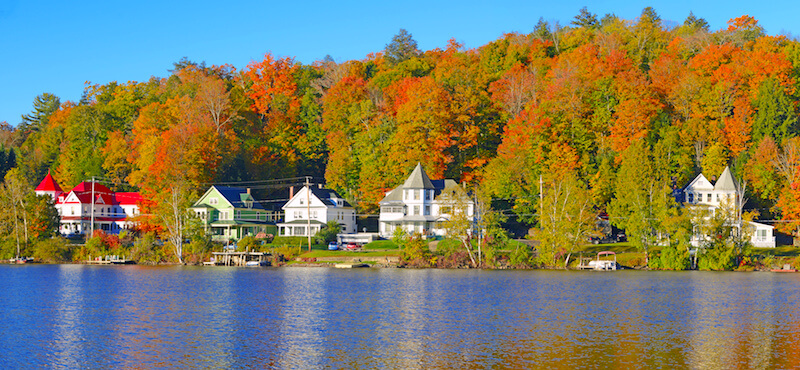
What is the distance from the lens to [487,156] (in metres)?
111

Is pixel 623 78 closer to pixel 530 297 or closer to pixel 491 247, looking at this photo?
pixel 491 247

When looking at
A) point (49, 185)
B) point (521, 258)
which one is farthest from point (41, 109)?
point (521, 258)

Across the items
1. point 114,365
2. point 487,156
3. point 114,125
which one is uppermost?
point 114,125

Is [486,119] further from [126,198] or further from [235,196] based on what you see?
[126,198]

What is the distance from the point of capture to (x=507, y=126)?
110 m

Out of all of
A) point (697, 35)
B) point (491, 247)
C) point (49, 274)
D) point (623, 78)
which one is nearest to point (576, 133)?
point (623, 78)

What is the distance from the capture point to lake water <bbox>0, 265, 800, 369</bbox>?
3266 centimetres

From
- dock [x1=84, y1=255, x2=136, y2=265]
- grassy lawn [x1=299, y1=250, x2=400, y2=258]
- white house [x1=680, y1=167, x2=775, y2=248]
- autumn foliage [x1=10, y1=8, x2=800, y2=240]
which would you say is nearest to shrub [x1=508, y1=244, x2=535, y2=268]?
grassy lawn [x1=299, y1=250, x2=400, y2=258]

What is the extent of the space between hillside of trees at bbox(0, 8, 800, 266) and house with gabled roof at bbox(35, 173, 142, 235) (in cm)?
481

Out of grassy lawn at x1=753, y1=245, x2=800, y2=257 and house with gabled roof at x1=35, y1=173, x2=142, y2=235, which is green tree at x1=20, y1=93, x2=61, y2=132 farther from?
grassy lawn at x1=753, y1=245, x2=800, y2=257

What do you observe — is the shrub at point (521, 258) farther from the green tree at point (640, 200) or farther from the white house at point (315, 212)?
the white house at point (315, 212)

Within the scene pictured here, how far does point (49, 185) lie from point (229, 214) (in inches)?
1621

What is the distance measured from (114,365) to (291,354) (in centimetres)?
724

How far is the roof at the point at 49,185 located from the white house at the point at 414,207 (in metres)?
62.1
